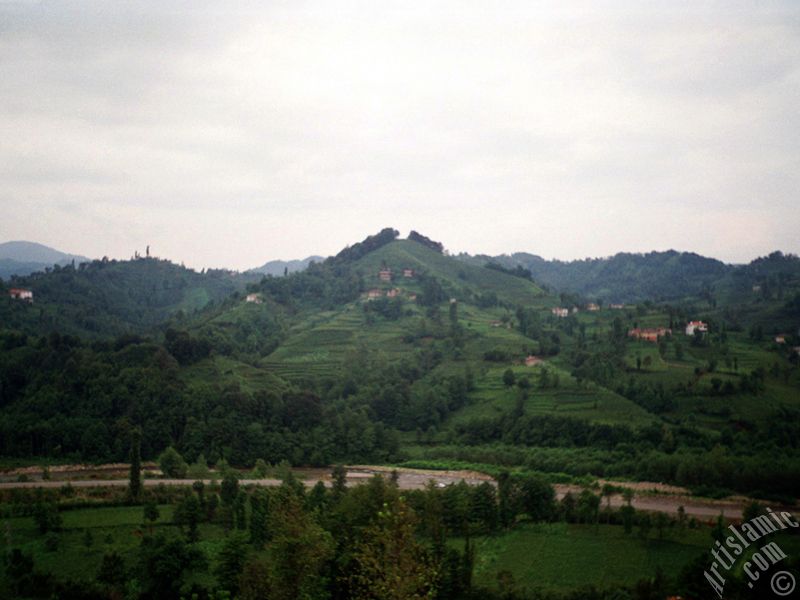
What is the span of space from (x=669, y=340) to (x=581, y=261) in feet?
442

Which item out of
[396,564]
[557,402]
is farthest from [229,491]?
[557,402]

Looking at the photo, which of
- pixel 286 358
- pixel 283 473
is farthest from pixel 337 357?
pixel 283 473

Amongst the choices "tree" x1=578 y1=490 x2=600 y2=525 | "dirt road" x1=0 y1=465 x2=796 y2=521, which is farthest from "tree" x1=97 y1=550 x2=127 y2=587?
"tree" x1=578 y1=490 x2=600 y2=525

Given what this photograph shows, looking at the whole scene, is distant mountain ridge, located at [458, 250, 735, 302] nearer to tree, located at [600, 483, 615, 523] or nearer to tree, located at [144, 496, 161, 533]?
tree, located at [600, 483, 615, 523]

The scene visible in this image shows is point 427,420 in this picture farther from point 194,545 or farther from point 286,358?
point 194,545

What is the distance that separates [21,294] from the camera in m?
79.8

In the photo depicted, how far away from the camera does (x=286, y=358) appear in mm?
66000

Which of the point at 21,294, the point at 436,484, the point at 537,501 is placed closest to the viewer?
the point at 537,501

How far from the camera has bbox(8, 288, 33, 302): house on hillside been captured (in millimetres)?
78500

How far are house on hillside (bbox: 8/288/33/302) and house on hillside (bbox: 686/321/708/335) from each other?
78017 millimetres

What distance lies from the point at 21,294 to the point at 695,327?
7947 cm

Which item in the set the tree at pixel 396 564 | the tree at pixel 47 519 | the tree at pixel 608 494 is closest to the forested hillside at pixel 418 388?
the tree at pixel 608 494

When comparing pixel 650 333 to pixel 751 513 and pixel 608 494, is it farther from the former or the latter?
pixel 751 513

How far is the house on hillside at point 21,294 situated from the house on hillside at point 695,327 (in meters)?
78.0
